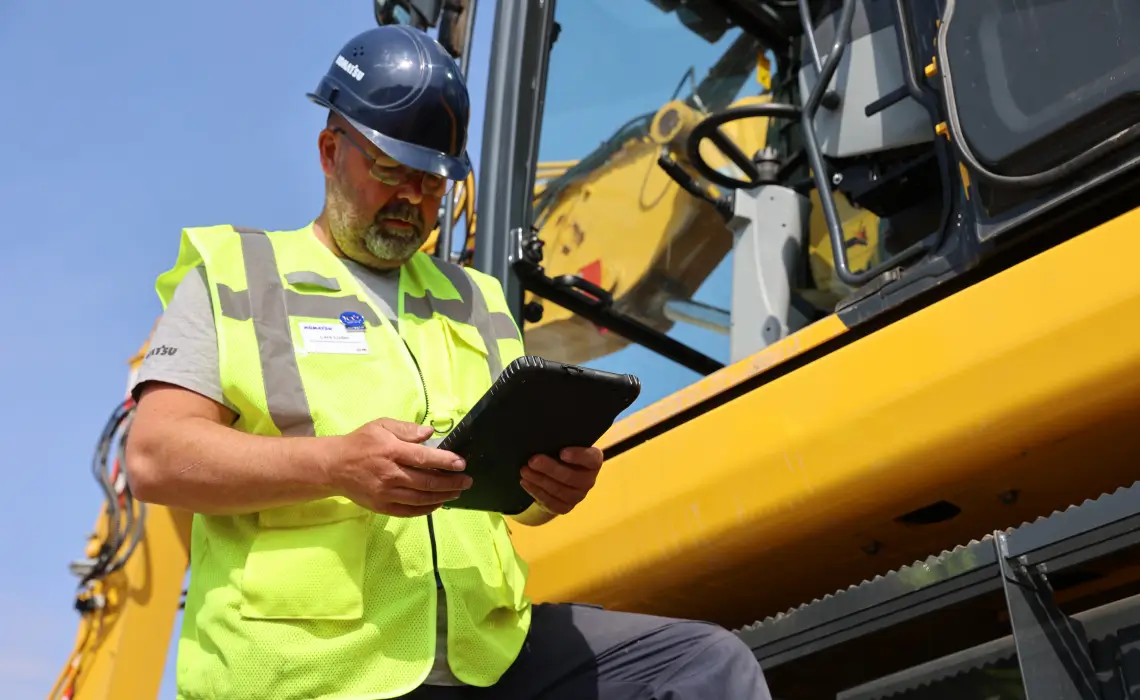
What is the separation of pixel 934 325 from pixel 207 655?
130 centimetres

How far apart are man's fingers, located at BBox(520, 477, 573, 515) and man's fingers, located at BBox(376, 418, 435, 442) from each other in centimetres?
23

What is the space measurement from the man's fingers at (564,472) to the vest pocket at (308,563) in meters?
0.25

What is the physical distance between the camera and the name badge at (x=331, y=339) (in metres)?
2.06

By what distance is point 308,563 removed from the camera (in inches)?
73.4

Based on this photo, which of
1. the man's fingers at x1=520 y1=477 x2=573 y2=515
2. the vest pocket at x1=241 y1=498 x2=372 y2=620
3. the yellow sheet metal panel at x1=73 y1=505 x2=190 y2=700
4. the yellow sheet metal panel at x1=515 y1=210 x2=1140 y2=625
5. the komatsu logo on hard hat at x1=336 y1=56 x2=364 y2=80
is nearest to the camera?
the vest pocket at x1=241 y1=498 x2=372 y2=620

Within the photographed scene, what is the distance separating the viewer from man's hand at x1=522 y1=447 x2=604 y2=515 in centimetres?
194

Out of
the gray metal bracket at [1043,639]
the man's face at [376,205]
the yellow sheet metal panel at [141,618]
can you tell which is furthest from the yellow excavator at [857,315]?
the yellow sheet metal panel at [141,618]

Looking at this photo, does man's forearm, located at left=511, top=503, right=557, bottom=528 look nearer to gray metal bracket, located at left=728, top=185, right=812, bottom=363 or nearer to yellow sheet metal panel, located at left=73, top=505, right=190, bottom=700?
gray metal bracket, located at left=728, top=185, right=812, bottom=363

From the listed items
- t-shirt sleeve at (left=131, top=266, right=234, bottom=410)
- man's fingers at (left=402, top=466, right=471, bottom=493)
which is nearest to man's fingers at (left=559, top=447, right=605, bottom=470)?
man's fingers at (left=402, top=466, right=471, bottom=493)

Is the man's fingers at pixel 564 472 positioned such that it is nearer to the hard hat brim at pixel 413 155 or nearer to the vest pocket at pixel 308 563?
the vest pocket at pixel 308 563

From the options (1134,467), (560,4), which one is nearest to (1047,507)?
(1134,467)

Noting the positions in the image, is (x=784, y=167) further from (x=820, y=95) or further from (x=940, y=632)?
(x=940, y=632)

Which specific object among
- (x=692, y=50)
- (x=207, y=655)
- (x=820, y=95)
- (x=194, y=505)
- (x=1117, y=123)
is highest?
(x=692, y=50)

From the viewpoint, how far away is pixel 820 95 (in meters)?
2.91
